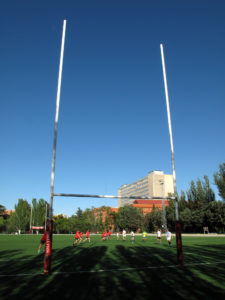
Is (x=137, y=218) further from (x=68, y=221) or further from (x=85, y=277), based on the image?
(x=85, y=277)

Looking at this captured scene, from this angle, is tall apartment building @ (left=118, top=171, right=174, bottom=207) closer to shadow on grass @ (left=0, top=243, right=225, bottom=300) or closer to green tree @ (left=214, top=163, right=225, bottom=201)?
green tree @ (left=214, top=163, right=225, bottom=201)

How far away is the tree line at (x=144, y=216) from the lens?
183 ft

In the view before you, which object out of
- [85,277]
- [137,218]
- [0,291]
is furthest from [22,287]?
[137,218]

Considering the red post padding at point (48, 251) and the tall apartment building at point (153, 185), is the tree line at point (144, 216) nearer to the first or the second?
the red post padding at point (48, 251)

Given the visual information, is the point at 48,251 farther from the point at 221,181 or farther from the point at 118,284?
the point at 221,181

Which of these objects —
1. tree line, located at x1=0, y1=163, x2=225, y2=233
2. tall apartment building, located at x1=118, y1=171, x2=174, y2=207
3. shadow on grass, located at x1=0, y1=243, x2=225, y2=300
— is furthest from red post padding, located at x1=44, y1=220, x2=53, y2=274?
tall apartment building, located at x1=118, y1=171, x2=174, y2=207

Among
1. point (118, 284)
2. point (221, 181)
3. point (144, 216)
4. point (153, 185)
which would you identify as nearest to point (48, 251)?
point (118, 284)

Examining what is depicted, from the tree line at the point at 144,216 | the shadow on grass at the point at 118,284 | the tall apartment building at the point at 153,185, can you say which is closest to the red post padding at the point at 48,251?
the shadow on grass at the point at 118,284

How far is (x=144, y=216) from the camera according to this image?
3378 inches

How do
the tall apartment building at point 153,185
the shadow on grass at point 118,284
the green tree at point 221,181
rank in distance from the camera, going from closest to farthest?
the shadow on grass at point 118,284
the green tree at point 221,181
the tall apartment building at point 153,185

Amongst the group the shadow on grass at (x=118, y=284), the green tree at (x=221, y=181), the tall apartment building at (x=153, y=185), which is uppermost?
the tall apartment building at (x=153, y=185)

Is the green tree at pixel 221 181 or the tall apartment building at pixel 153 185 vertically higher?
the tall apartment building at pixel 153 185

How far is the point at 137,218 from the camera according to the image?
3258 inches

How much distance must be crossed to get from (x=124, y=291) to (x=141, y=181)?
15974 centimetres
